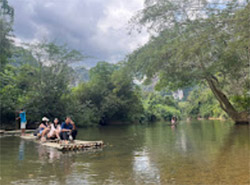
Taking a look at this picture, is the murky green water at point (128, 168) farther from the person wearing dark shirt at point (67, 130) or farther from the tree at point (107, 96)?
the tree at point (107, 96)

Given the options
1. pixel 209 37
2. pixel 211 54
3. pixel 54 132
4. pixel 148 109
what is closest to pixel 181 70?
pixel 211 54

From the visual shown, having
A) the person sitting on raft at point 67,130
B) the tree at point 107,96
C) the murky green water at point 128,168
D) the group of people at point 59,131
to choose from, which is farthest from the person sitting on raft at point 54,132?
the tree at point 107,96

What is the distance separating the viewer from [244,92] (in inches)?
1042

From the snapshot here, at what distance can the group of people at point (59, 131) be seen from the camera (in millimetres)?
11344

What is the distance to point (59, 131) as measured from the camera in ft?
39.7

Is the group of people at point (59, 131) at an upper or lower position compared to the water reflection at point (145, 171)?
upper

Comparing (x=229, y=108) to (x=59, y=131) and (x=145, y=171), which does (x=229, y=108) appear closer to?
(x=59, y=131)

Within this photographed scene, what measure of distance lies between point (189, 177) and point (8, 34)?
26739 millimetres

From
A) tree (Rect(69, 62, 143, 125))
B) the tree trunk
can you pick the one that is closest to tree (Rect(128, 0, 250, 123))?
the tree trunk

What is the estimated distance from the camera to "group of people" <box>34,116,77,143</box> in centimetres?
1134

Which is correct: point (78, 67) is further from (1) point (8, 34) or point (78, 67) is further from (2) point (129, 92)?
(1) point (8, 34)

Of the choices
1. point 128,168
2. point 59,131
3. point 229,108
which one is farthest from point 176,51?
point 229,108

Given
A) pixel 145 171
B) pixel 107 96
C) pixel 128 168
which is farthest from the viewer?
pixel 107 96

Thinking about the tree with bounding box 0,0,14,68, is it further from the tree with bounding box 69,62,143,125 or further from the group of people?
the group of people
